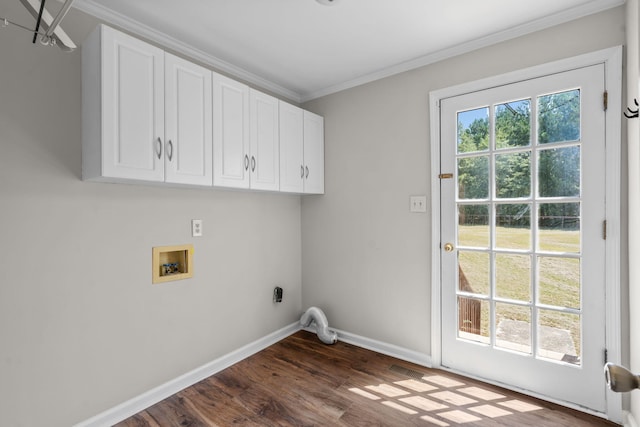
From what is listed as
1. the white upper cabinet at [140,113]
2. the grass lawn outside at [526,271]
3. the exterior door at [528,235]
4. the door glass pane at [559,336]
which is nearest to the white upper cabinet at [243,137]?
the white upper cabinet at [140,113]

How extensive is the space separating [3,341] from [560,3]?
138 inches

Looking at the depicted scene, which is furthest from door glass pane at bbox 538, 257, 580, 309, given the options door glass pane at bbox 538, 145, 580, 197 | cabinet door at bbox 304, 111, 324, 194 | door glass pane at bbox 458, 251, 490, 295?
cabinet door at bbox 304, 111, 324, 194

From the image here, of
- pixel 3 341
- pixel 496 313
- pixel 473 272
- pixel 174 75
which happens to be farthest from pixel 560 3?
pixel 3 341

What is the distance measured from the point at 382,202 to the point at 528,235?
1.08m

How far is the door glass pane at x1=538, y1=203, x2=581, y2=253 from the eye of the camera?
1854mm

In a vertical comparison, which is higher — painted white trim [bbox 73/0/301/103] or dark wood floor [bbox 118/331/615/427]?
painted white trim [bbox 73/0/301/103]

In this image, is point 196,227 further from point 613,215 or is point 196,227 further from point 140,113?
point 613,215

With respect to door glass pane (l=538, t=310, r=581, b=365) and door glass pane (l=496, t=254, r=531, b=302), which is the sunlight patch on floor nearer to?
door glass pane (l=538, t=310, r=581, b=365)

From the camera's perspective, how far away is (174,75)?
6.04 feet

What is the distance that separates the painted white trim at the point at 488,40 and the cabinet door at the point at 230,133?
1.06 meters

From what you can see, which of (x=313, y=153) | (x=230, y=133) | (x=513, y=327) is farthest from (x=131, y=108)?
(x=513, y=327)

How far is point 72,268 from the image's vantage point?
1.69 metres

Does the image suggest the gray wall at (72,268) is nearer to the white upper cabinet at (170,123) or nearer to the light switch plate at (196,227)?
the light switch plate at (196,227)

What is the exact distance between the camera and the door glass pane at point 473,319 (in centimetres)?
217
